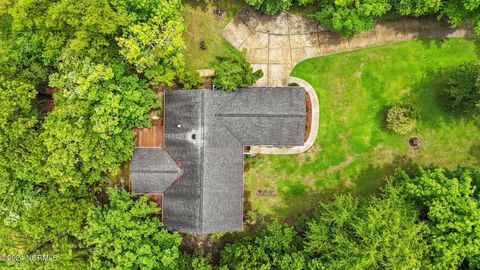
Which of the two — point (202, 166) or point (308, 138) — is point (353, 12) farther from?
point (202, 166)

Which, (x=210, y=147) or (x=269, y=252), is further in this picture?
(x=269, y=252)

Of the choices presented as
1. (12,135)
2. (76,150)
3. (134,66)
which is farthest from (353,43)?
(12,135)

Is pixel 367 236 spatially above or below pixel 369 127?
below

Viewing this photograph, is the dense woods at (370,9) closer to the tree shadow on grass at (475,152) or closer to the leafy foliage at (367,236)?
the tree shadow on grass at (475,152)

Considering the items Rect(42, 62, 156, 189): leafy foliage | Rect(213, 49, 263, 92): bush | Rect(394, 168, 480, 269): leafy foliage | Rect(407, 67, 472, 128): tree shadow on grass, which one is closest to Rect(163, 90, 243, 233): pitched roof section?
Rect(213, 49, 263, 92): bush

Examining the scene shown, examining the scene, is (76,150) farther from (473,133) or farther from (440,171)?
(473,133)

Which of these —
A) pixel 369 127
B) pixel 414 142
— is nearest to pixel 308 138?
pixel 369 127

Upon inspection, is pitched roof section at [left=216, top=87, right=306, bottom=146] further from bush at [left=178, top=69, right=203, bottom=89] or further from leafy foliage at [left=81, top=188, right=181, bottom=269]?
leafy foliage at [left=81, top=188, right=181, bottom=269]

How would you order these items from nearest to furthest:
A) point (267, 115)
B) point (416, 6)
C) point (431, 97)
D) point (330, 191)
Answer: point (416, 6), point (267, 115), point (431, 97), point (330, 191)
